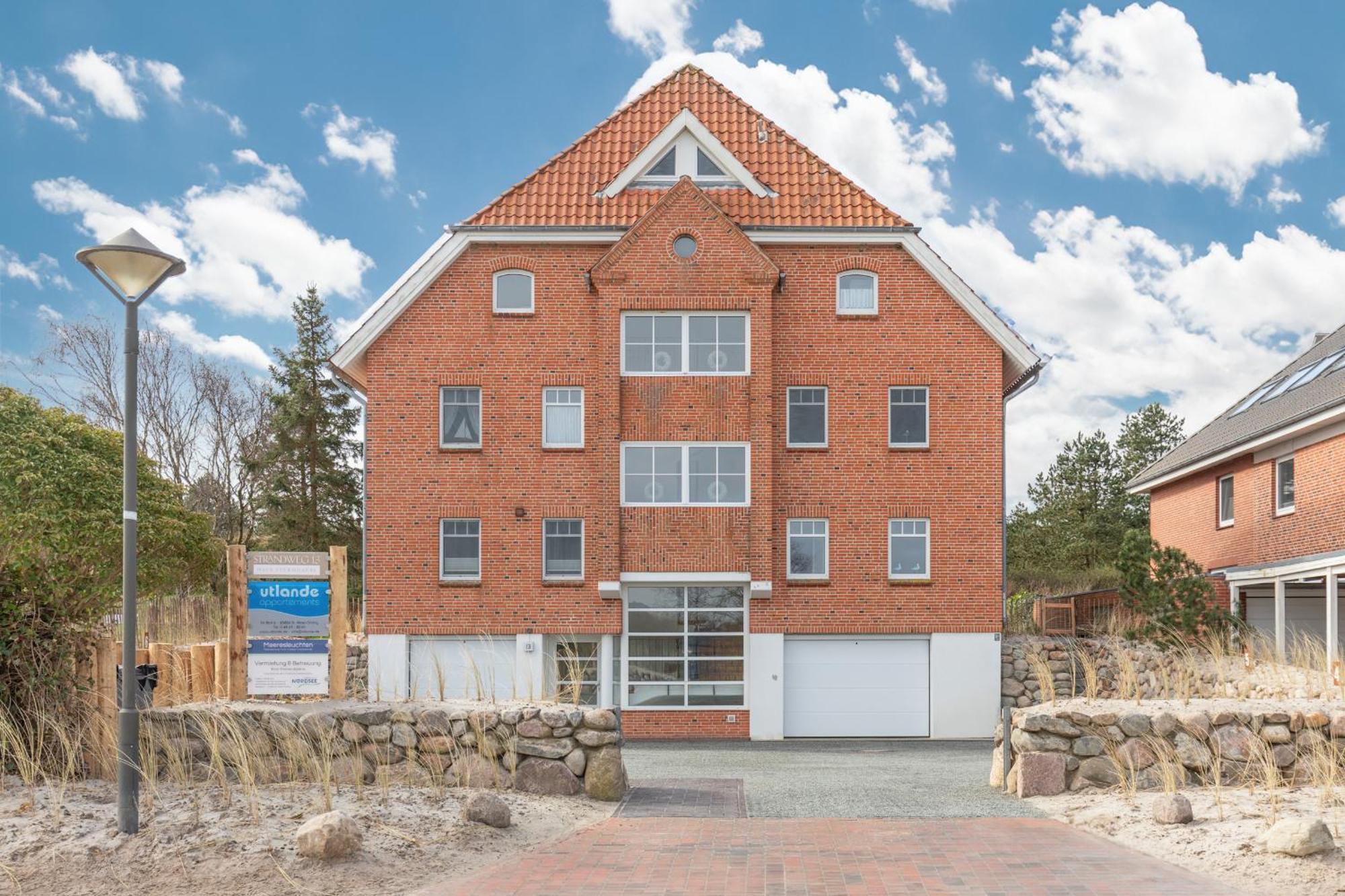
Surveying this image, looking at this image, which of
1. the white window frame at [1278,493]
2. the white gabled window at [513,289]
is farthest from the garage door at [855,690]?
the white gabled window at [513,289]

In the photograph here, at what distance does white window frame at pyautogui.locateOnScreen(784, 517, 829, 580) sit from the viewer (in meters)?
26.5

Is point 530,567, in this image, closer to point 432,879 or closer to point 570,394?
point 570,394

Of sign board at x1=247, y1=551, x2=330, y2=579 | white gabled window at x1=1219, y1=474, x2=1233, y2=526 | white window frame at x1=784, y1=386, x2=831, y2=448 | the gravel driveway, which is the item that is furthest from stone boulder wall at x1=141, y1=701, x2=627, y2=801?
white gabled window at x1=1219, y1=474, x2=1233, y2=526

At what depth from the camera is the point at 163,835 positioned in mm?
10141

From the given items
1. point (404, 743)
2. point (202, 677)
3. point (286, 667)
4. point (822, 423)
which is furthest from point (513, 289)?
point (404, 743)

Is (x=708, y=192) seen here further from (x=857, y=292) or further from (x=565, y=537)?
(x=565, y=537)

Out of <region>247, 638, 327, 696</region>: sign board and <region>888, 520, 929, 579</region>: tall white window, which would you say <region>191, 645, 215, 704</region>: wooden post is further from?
<region>888, 520, 929, 579</region>: tall white window

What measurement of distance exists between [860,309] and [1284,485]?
987 cm

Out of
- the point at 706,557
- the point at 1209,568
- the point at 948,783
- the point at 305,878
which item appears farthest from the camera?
the point at 1209,568

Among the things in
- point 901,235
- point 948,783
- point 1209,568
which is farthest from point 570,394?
point 1209,568

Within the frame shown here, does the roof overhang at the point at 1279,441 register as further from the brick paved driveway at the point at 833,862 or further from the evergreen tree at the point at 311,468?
the evergreen tree at the point at 311,468

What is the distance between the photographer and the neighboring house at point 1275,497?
974 inches

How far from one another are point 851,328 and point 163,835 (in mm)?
19345

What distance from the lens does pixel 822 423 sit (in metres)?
26.9
